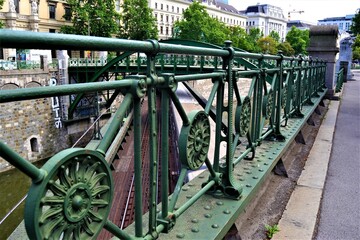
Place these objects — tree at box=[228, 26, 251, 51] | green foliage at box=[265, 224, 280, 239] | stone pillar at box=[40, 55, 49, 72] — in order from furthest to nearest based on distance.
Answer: tree at box=[228, 26, 251, 51] < stone pillar at box=[40, 55, 49, 72] < green foliage at box=[265, 224, 280, 239]

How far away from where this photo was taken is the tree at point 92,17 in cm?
3938

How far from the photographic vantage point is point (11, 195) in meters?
16.8

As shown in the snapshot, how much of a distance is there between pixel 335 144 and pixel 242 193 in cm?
326

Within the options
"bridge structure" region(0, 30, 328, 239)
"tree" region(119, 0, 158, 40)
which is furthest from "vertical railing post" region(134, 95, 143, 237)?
"tree" region(119, 0, 158, 40)

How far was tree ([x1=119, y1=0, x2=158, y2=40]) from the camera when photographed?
1742 inches

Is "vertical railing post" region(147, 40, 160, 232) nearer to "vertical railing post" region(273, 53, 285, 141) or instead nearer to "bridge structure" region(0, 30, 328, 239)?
"bridge structure" region(0, 30, 328, 239)

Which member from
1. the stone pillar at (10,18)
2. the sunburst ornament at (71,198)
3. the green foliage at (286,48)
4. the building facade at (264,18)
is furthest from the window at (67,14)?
the building facade at (264,18)

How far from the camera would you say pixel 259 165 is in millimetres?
3262

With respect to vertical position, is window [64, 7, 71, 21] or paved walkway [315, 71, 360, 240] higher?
window [64, 7, 71, 21]

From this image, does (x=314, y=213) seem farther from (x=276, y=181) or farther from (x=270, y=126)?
(x=270, y=126)

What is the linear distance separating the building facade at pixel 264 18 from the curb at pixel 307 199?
4527 inches

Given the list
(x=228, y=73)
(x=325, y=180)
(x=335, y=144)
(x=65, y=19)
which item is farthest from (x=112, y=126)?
(x=65, y=19)

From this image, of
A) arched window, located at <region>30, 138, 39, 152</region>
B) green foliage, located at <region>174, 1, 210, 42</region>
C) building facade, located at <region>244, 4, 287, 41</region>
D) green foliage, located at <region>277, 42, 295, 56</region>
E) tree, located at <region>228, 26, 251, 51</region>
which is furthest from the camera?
building facade, located at <region>244, 4, 287, 41</region>

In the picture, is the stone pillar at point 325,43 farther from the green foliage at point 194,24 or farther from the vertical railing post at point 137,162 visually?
the green foliage at point 194,24
